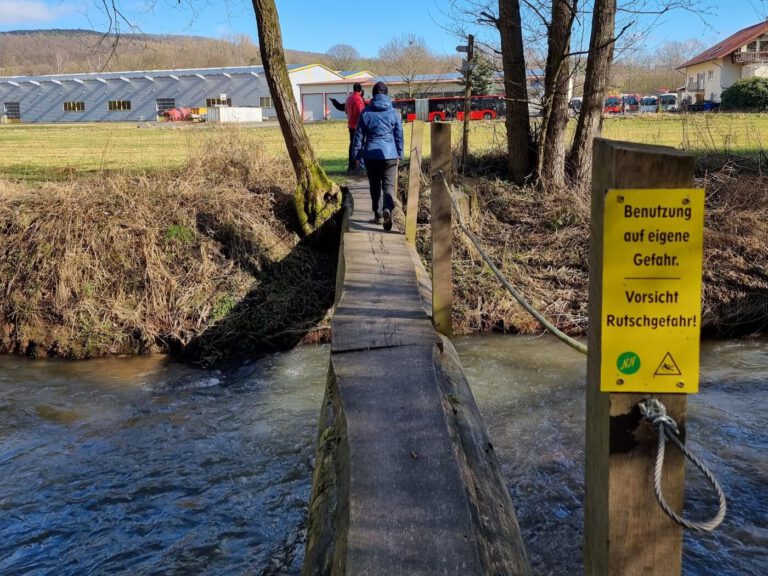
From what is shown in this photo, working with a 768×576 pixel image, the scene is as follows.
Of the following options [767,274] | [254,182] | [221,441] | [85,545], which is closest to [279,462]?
[221,441]

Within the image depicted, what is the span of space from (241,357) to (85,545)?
4086mm

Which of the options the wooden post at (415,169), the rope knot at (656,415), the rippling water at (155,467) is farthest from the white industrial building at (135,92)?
the rope knot at (656,415)

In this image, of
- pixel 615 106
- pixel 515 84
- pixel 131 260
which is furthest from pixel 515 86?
pixel 615 106

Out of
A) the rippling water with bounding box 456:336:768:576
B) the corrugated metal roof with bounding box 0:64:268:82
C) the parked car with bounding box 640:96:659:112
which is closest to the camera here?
the rippling water with bounding box 456:336:768:576

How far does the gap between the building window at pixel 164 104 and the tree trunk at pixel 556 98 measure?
63.4 meters

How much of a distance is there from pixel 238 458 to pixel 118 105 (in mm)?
72086

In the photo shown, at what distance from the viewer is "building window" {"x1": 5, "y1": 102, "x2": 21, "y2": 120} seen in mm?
73562

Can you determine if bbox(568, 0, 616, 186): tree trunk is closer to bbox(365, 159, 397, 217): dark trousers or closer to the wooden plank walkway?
bbox(365, 159, 397, 217): dark trousers

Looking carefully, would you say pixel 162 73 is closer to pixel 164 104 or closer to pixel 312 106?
pixel 164 104

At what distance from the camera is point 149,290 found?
29.7 ft

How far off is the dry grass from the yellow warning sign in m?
7.44

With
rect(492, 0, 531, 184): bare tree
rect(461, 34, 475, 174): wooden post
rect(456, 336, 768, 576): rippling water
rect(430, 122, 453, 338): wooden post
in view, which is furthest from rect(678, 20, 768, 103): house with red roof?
rect(430, 122, 453, 338): wooden post

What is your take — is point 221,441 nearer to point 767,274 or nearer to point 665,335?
point 665,335

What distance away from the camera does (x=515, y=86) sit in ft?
37.5
